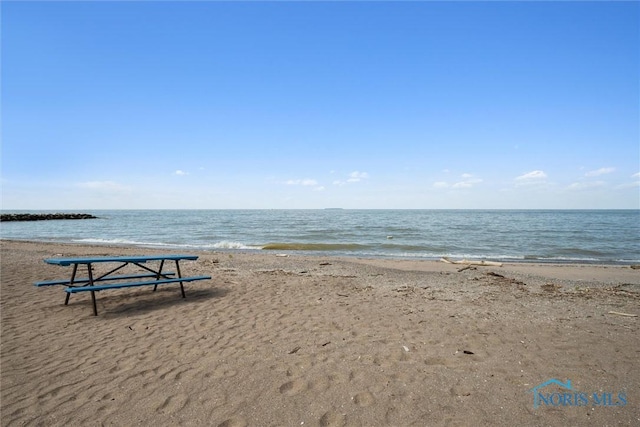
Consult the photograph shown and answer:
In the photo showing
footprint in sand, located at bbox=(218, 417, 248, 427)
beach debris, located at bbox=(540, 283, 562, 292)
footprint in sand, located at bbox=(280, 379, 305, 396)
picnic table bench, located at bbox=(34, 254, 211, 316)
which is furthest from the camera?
beach debris, located at bbox=(540, 283, 562, 292)

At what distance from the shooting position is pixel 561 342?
463cm

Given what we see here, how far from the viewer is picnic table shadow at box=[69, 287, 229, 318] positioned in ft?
20.9

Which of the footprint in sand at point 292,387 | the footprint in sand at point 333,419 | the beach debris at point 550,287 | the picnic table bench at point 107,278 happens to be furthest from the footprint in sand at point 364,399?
the beach debris at point 550,287

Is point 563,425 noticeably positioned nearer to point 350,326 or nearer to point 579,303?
point 350,326

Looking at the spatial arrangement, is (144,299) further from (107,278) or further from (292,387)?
(292,387)

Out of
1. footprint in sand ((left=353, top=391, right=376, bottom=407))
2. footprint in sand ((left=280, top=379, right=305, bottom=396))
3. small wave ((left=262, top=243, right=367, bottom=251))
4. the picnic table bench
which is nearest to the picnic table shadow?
the picnic table bench

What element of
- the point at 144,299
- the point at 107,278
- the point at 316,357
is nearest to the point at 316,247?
the point at 144,299

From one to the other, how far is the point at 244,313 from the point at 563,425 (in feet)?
15.9

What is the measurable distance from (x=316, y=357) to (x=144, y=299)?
4819 mm

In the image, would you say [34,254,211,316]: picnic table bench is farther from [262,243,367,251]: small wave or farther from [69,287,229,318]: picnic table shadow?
[262,243,367,251]: small wave

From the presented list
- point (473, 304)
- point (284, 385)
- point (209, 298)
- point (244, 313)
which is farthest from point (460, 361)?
point (209, 298)

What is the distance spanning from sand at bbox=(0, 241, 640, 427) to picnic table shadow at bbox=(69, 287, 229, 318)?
55mm

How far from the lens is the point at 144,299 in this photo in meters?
7.08

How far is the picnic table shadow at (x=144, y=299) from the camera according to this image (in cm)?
636
